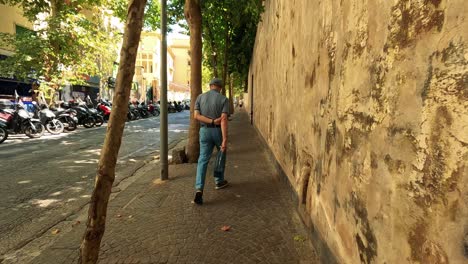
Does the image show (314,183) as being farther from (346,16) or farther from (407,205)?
(407,205)

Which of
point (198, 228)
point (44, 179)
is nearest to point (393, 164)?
point (198, 228)

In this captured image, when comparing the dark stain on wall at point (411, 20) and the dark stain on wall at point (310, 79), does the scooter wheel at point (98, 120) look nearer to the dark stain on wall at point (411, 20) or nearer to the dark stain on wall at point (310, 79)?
the dark stain on wall at point (310, 79)

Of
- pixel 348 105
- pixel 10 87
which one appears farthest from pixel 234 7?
pixel 10 87

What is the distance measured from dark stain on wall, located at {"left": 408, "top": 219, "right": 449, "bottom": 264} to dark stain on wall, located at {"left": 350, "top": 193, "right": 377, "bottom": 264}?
17.3 inches

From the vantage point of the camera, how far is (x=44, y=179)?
A: 639cm

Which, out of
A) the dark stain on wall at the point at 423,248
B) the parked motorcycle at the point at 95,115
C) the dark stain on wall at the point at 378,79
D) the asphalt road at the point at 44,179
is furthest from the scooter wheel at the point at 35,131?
the dark stain on wall at the point at 423,248

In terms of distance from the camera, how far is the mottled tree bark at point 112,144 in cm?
252

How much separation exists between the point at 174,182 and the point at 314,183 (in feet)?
10.1

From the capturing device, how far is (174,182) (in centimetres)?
598

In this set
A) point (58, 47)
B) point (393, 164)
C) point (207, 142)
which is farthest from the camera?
point (58, 47)

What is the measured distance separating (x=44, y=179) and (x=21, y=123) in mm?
7733

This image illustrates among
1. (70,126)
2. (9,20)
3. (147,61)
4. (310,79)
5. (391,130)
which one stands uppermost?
(147,61)

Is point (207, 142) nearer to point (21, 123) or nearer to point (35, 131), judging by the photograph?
point (35, 131)

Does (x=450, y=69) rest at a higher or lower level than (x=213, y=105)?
higher
